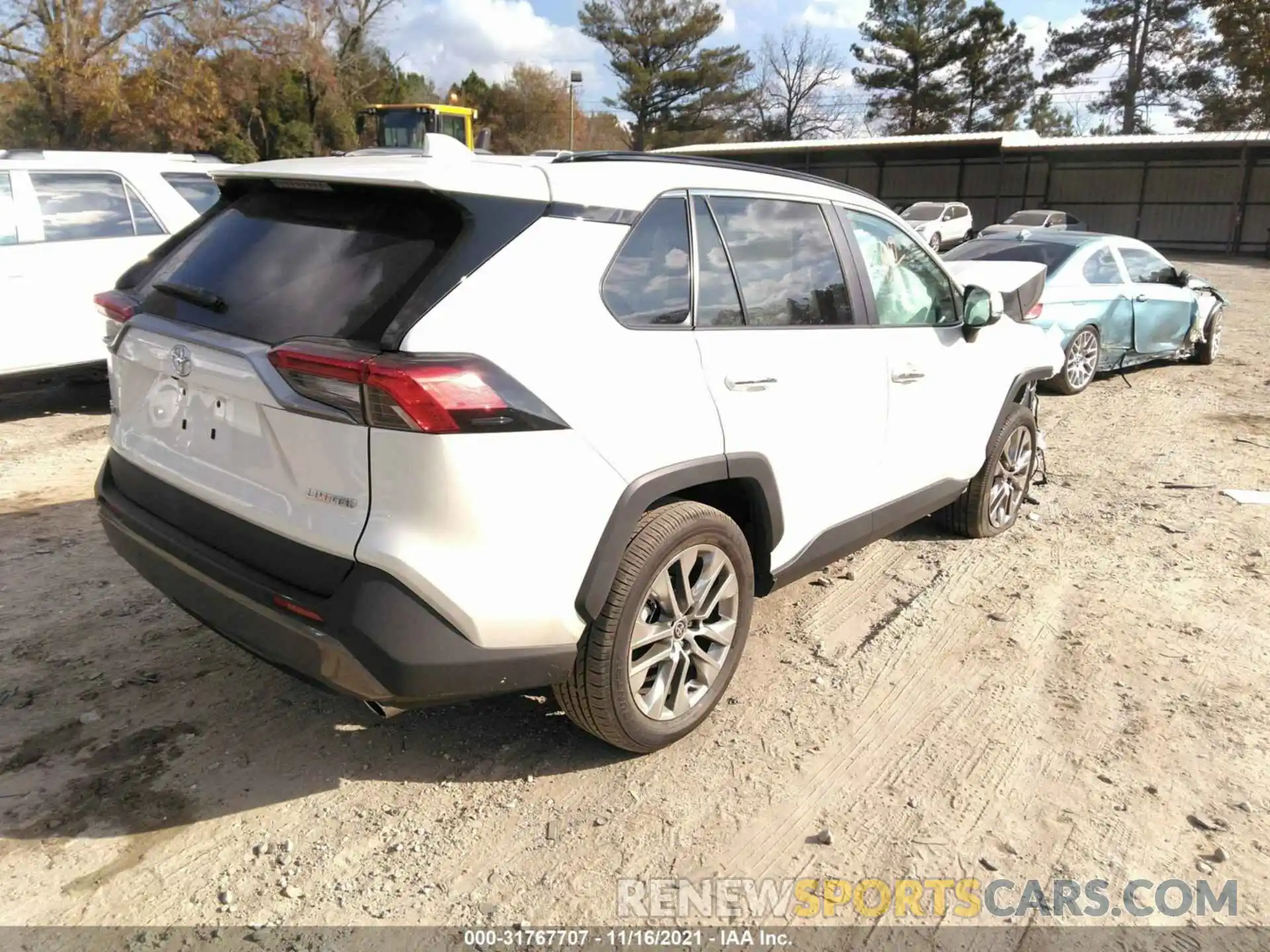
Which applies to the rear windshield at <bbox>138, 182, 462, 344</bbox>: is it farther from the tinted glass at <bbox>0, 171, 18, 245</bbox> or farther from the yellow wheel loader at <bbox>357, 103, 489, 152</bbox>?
the yellow wheel loader at <bbox>357, 103, 489, 152</bbox>

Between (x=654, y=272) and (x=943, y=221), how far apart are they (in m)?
27.3

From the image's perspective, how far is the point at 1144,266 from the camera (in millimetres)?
9836

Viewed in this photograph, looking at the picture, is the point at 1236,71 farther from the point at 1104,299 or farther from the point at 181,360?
the point at 181,360

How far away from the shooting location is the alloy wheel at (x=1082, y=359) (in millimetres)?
9070

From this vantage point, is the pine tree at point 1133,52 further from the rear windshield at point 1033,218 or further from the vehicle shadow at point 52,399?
the vehicle shadow at point 52,399

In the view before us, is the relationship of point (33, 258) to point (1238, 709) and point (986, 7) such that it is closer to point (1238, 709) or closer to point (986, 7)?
point (1238, 709)

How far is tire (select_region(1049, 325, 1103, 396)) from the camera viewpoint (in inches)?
356

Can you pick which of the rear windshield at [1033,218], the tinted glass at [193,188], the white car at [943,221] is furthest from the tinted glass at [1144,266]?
the white car at [943,221]

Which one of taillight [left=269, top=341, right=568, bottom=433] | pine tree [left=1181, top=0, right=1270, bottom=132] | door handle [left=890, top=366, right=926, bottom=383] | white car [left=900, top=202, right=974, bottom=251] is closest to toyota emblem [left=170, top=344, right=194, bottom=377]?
taillight [left=269, top=341, right=568, bottom=433]

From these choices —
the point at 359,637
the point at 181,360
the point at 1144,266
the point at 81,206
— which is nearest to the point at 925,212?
the point at 1144,266

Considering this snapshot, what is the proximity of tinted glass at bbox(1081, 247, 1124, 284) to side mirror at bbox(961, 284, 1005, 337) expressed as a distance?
5.51 meters

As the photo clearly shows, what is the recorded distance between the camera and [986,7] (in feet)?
161

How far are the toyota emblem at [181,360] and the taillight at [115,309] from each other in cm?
44

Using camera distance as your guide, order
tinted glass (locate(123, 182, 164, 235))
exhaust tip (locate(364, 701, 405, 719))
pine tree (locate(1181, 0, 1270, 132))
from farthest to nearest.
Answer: pine tree (locate(1181, 0, 1270, 132)) < tinted glass (locate(123, 182, 164, 235)) < exhaust tip (locate(364, 701, 405, 719))
